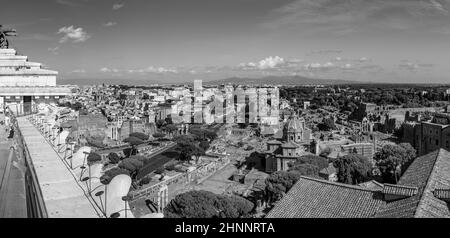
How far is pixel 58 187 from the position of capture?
3256mm

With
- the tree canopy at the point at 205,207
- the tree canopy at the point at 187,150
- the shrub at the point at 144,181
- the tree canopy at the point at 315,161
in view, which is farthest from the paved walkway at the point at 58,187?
the tree canopy at the point at 187,150

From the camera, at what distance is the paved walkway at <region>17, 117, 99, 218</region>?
2699 mm

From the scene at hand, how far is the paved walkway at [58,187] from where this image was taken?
2699 millimetres

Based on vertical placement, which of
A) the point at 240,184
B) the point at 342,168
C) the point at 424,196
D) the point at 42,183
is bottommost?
the point at 240,184

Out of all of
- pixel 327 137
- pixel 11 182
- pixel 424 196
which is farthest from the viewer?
pixel 327 137

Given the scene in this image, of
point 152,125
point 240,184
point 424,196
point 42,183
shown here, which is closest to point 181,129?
point 152,125

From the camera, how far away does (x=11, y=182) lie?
3.16 metres

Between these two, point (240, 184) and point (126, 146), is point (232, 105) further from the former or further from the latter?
point (240, 184)

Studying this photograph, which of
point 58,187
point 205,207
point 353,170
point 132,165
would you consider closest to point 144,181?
point 132,165

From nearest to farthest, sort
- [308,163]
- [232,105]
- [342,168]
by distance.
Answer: [342,168], [308,163], [232,105]

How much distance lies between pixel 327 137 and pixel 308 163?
47.7 ft

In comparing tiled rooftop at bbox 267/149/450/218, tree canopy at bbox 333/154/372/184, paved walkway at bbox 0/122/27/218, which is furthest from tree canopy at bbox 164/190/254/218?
paved walkway at bbox 0/122/27/218

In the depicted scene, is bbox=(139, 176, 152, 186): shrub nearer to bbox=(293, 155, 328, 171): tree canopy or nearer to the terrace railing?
bbox=(293, 155, 328, 171): tree canopy

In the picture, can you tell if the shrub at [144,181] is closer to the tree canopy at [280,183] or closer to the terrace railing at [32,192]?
the tree canopy at [280,183]
